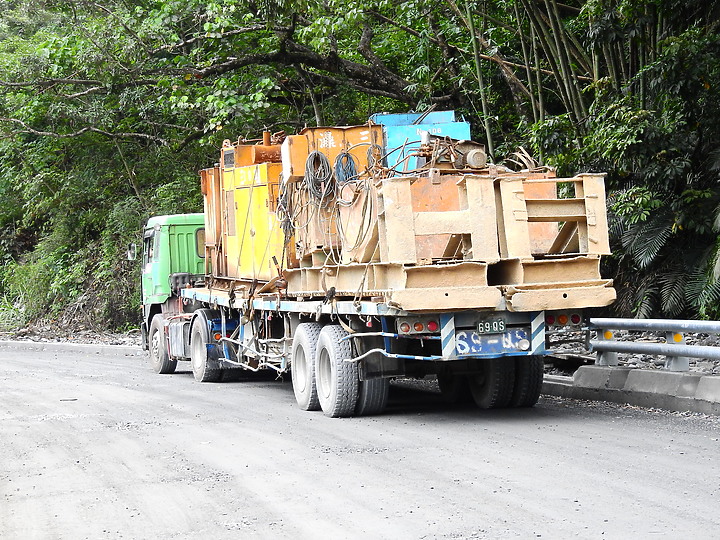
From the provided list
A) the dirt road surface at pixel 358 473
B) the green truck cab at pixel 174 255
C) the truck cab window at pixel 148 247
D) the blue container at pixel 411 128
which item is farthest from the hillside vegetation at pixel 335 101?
the dirt road surface at pixel 358 473

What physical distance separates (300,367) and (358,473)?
15.2ft

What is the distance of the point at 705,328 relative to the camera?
10.5 m

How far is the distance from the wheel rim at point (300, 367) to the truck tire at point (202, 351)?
167 inches

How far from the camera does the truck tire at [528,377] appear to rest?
1127cm

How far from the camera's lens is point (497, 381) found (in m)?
11.4

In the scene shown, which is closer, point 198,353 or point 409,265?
point 409,265

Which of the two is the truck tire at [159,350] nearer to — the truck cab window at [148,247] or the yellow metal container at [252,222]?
the truck cab window at [148,247]

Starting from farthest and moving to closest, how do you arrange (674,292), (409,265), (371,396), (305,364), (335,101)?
(335,101), (674,292), (305,364), (371,396), (409,265)

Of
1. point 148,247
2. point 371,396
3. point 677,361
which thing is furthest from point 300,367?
point 148,247

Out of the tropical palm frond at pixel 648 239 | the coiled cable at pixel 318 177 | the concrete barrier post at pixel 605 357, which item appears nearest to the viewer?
the coiled cable at pixel 318 177

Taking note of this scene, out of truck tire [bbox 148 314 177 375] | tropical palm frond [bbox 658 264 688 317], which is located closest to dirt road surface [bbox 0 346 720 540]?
tropical palm frond [bbox 658 264 688 317]

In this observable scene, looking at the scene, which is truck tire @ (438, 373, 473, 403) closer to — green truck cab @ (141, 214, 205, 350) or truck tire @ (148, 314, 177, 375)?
truck tire @ (148, 314, 177, 375)

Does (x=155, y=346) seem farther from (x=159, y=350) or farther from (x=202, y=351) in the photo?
(x=202, y=351)

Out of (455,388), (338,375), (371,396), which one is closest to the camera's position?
(338,375)
